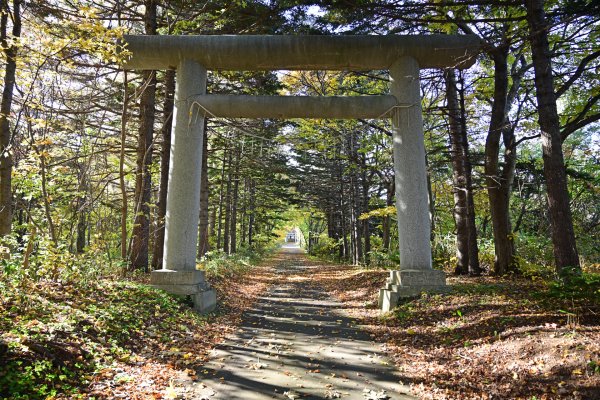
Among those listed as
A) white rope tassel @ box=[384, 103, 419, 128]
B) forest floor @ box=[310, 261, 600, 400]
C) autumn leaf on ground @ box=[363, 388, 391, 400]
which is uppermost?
white rope tassel @ box=[384, 103, 419, 128]

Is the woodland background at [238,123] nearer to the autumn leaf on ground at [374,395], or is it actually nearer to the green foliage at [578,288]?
the green foliage at [578,288]

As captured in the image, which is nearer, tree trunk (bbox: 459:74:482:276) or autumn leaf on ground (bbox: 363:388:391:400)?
autumn leaf on ground (bbox: 363:388:391:400)

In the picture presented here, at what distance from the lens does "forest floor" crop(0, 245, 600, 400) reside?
345cm

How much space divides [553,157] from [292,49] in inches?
212

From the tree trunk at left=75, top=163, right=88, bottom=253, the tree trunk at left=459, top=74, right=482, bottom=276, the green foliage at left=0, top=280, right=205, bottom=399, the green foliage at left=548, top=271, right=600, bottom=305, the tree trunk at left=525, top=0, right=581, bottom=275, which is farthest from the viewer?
the tree trunk at left=459, top=74, right=482, bottom=276

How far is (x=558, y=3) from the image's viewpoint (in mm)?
8211

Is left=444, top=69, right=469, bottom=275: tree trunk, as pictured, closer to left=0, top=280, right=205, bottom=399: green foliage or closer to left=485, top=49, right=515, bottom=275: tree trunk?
left=485, top=49, right=515, bottom=275: tree trunk

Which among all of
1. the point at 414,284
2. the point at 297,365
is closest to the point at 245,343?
the point at 297,365

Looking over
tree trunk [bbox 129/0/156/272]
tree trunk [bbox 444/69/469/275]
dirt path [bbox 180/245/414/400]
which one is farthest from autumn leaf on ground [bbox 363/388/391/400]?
tree trunk [bbox 444/69/469/275]

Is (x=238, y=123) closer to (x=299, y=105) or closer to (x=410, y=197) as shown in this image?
(x=299, y=105)

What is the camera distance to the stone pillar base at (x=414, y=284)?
7520 millimetres

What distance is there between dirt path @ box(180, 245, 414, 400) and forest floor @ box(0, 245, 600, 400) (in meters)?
0.05

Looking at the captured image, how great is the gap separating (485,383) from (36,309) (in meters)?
5.20

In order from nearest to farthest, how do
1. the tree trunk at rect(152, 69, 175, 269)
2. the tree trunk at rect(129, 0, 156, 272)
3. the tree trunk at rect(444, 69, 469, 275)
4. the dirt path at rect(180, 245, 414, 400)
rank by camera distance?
1. the dirt path at rect(180, 245, 414, 400)
2. the tree trunk at rect(129, 0, 156, 272)
3. the tree trunk at rect(152, 69, 175, 269)
4. the tree trunk at rect(444, 69, 469, 275)
